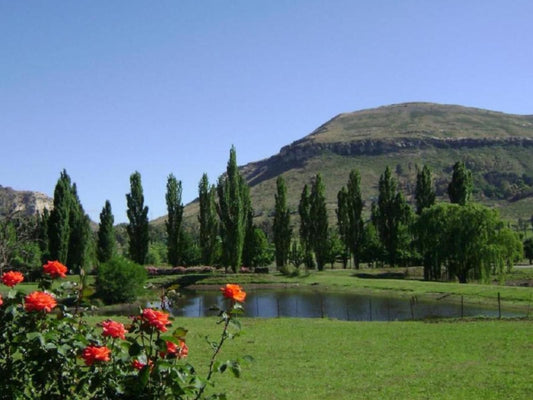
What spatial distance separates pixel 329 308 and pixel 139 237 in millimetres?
36246

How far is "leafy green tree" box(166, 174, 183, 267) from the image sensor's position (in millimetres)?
75625

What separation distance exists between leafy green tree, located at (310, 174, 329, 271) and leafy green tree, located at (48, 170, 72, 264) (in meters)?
33.4

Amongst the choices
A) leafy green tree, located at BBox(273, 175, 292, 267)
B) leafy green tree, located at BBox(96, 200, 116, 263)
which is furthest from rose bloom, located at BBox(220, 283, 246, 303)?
leafy green tree, located at BBox(273, 175, 292, 267)

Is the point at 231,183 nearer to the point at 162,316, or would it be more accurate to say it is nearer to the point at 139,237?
the point at 139,237

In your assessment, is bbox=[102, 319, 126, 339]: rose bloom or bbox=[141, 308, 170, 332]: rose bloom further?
bbox=[102, 319, 126, 339]: rose bloom

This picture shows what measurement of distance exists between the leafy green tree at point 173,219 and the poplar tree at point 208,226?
3.24m

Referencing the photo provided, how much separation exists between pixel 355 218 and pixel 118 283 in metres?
43.0

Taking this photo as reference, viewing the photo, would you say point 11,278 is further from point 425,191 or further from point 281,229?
point 425,191

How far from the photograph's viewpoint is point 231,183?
228ft

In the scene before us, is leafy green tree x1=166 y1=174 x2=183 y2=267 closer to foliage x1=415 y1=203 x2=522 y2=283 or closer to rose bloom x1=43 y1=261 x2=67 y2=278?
foliage x1=415 y1=203 x2=522 y2=283

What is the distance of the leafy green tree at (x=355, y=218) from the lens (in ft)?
258

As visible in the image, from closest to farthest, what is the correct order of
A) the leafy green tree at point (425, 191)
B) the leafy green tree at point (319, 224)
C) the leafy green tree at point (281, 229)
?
the leafy green tree at point (425, 191) → the leafy green tree at point (281, 229) → the leafy green tree at point (319, 224)

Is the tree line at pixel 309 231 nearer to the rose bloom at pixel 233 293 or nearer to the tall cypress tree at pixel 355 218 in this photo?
the tall cypress tree at pixel 355 218

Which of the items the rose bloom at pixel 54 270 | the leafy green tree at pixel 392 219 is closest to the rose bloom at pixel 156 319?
the rose bloom at pixel 54 270
